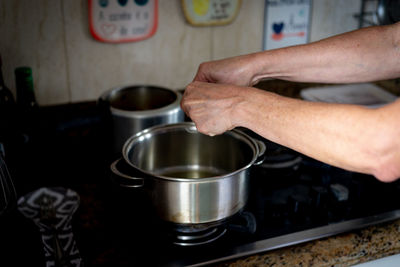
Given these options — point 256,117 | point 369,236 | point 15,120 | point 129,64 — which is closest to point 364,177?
point 369,236

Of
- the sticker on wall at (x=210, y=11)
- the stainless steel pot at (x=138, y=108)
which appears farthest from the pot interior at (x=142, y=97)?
the sticker on wall at (x=210, y=11)

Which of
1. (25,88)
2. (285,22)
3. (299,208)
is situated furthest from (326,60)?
(25,88)

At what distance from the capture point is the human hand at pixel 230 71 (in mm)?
968

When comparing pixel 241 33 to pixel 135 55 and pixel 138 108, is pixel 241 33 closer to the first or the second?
pixel 135 55

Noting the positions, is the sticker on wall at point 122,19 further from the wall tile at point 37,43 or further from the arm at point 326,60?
the arm at point 326,60

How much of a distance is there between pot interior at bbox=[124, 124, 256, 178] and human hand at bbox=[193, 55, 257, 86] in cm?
11

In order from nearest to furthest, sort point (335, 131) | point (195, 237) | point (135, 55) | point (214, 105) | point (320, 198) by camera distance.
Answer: point (335, 131), point (214, 105), point (195, 237), point (320, 198), point (135, 55)

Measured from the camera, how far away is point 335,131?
71cm

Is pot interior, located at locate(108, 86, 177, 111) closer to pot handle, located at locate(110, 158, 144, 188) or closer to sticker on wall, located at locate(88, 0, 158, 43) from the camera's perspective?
sticker on wall, located at locate(88, 0, 158, 43)

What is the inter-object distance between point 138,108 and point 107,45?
22 centimetres

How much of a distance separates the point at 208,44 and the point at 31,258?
81 cm

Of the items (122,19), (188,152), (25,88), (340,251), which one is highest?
(122,19)

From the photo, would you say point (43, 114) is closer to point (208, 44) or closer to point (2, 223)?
point (2, 223)

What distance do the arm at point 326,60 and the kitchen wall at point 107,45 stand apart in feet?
1.43
